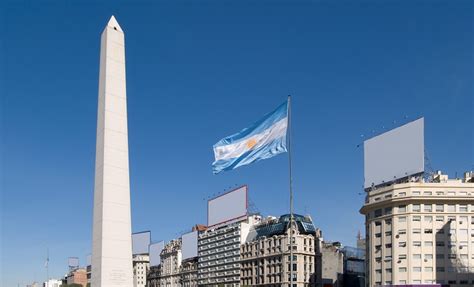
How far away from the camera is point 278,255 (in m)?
118

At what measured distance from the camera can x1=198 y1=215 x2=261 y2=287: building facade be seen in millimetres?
133500

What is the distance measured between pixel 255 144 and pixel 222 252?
110 meters

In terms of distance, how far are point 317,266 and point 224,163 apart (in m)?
92.0

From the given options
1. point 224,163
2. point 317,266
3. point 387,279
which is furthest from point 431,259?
point 224,163

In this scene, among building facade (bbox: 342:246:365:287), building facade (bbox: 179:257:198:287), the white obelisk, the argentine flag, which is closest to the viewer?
the argentine flag

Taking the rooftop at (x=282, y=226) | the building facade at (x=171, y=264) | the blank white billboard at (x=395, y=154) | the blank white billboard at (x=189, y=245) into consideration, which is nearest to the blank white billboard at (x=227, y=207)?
the rooftop at (x=282, y=226)

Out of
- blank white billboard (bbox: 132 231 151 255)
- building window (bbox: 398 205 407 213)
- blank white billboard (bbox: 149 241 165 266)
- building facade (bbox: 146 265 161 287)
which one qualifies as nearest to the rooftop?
building window (bbox: 398 205 407 213)

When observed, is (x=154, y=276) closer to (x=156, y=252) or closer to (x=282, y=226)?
(x=156, y=252)

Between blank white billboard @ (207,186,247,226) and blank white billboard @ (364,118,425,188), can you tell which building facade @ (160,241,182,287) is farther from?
blank white billboard @ (364,118,425,188)

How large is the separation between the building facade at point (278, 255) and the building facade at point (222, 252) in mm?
3317

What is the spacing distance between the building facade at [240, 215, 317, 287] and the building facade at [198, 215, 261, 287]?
332cm

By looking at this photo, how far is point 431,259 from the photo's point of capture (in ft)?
264

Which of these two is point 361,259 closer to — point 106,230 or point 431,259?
point 431,259

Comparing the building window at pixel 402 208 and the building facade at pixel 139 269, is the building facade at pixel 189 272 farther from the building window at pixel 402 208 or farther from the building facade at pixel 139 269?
the building window at pixel 402 208
